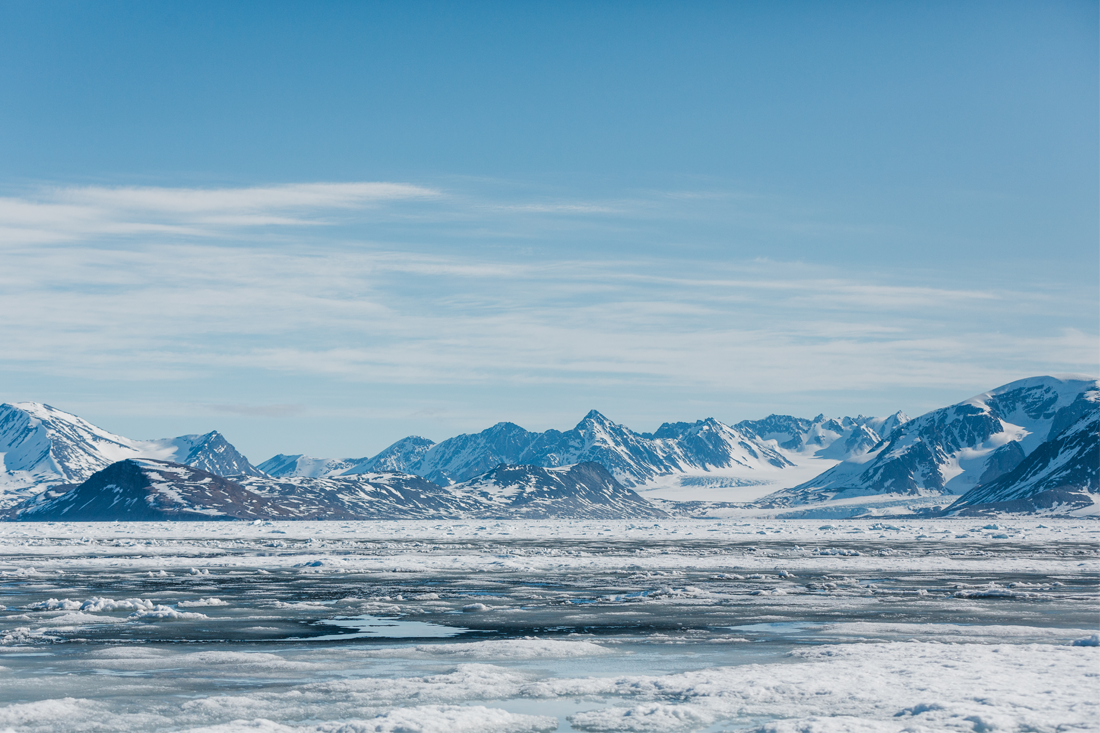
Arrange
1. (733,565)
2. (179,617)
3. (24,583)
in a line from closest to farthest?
(179,617)
(24,583)
(733,565)

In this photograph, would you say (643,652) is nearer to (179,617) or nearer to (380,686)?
(380,686)

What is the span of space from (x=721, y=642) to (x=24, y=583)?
3917cm

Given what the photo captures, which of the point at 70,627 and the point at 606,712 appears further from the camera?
the point at 70,627

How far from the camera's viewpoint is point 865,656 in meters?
27.2

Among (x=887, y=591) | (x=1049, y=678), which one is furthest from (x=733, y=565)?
(x=1049, y=678)

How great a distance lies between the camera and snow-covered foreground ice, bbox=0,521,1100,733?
2067 cm

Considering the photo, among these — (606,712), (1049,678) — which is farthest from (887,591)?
(606,712)

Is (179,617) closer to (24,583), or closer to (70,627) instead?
(70,627)

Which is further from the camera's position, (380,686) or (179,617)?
(179,617)

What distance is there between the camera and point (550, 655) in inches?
1118

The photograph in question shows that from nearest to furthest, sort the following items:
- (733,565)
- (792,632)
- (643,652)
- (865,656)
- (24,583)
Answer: (865,656)
(643,652)
(792,632)
(24,583)
(733,565)

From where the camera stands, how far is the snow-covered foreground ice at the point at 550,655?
20.7m

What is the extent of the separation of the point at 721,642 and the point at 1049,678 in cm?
973

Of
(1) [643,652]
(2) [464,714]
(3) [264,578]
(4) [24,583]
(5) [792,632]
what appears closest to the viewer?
(2) [464,714]
